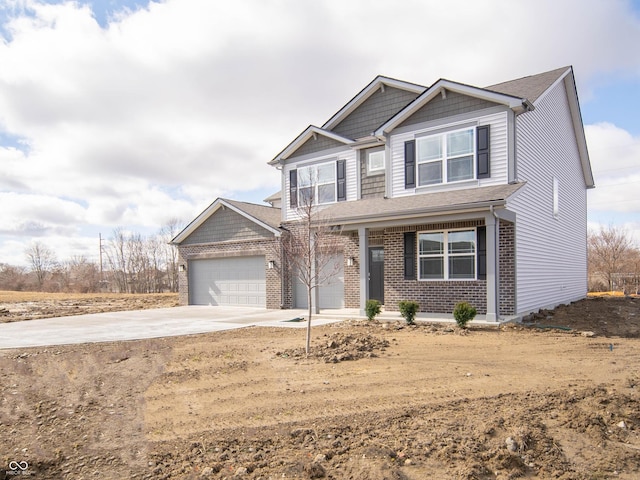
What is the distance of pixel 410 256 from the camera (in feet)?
43.0

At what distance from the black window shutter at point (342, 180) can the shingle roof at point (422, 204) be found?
52.2 inches

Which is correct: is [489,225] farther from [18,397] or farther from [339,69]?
[18,397]

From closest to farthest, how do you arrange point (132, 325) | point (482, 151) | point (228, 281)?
1. point (482, 151)
2. point (132, 325)
3. point (228, 281)

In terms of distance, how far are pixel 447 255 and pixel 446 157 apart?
2.95 m

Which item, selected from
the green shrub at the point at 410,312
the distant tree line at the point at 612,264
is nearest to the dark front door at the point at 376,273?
the green shrub at the point at 410,312

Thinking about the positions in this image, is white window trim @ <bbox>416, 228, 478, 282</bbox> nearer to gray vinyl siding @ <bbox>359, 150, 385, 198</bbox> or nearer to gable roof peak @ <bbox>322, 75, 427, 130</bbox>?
gray vinyl siding @ <bbox>359, 150, 385, 198</bbox>

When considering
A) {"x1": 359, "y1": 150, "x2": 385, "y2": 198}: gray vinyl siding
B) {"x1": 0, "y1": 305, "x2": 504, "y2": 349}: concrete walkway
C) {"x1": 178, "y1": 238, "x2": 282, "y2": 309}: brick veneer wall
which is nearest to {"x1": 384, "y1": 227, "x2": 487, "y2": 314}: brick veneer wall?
{"x1": 0, "y1": 305, "x2": 504, "y2": 349}: concrete walkway

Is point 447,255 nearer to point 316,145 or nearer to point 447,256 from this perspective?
point 447,256

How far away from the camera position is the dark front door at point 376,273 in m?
14.9

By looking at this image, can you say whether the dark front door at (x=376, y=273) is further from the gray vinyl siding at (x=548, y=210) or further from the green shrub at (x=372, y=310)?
the gray vinyl siding at (x=548, y=210)

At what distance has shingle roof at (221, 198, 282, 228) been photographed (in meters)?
17.5

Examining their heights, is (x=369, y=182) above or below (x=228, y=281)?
above

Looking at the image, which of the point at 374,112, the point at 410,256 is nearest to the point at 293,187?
the point at 374,112

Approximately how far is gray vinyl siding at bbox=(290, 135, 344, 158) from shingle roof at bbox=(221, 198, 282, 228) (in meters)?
2.83
